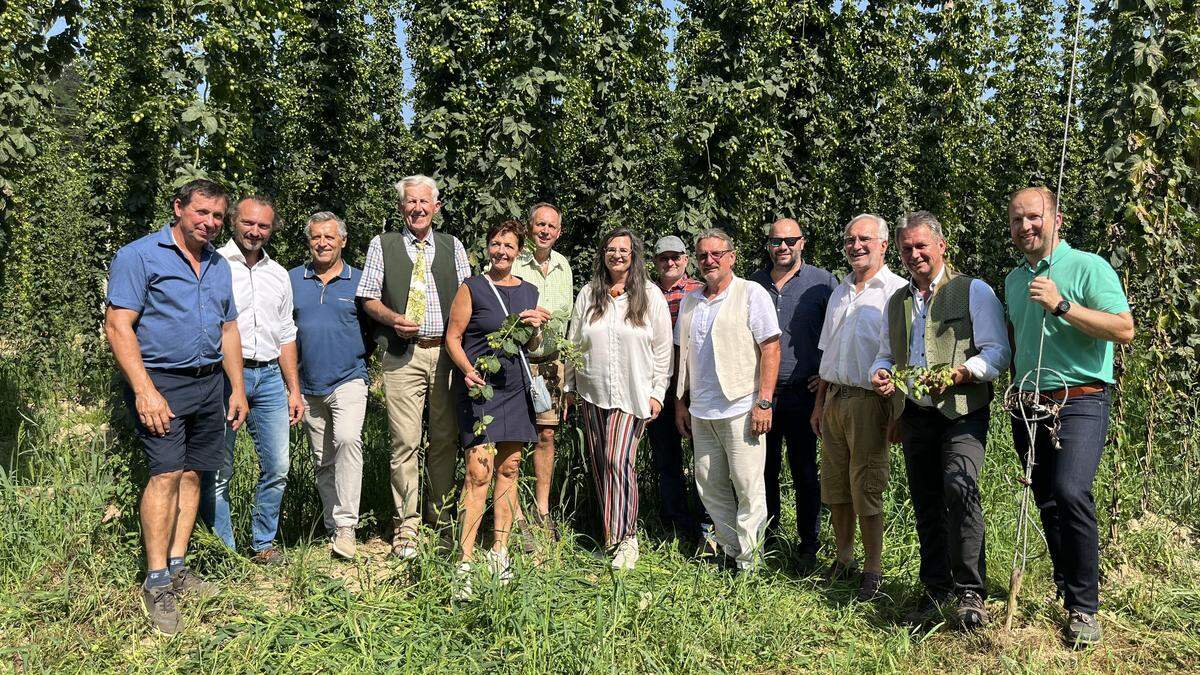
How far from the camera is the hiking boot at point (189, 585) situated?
373 centimetres

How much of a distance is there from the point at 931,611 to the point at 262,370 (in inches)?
136

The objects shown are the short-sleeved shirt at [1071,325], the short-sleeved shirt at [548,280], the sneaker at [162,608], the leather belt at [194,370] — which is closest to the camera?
the short-sleeved shirt at [1071,325]

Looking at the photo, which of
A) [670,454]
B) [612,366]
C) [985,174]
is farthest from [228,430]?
[985,174]

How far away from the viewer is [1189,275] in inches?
191

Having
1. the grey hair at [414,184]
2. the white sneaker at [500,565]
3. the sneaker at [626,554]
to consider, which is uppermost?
the grey hair at [414,184]

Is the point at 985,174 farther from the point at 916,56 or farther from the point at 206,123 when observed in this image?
the point at 206,123

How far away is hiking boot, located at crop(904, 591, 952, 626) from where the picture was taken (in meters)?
3.67

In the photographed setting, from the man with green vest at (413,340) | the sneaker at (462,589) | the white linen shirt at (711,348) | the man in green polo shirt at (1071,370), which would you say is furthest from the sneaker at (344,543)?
the man in green polo shirt at (1071,370)

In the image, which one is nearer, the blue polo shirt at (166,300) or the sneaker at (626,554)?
the blue polo shirt at (166,300)

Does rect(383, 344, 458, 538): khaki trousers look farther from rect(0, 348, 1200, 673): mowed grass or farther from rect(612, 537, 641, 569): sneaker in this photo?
rect(612, 537, 641, 569): sneaker

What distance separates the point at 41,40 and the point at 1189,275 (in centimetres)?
762

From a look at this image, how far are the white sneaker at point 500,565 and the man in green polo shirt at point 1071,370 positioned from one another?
7.58 ft

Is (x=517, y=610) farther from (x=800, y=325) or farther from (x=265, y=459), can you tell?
(x=800, y=325)

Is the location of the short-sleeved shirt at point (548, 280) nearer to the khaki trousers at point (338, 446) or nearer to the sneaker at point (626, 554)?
the khaki trousers at point (338, 446)
